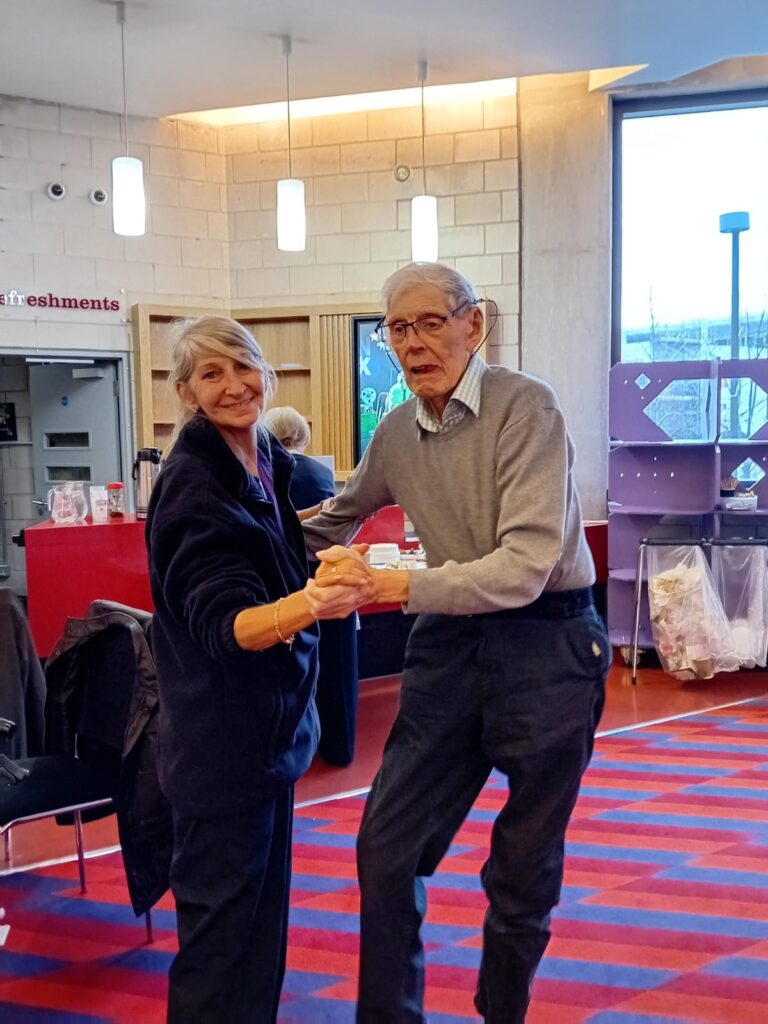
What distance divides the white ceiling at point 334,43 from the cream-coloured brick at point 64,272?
1.07 metres

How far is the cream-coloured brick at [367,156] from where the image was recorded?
22.8 ft

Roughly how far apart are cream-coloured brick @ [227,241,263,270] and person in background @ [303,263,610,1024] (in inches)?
218

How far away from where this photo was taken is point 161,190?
696 cm

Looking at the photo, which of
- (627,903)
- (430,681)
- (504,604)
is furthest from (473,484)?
(627,903)

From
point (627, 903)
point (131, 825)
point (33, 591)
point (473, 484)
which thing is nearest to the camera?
point (473, 484)

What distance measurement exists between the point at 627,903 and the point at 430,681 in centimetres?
145

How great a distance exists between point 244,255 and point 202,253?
314 mm

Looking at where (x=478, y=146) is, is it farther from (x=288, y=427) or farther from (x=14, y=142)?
(x=288, y=427)

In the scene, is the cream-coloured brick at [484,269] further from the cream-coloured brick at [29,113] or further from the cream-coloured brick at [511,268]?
the cream-coloured brick at [29,113]

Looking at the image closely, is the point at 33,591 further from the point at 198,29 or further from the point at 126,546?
the point at 198,29

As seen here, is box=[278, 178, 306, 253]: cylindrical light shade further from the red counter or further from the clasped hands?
the clasped hands

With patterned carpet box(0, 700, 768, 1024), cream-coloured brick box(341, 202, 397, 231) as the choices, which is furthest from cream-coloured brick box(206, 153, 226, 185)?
patterned carpet box(0, 700, 768, 1024)

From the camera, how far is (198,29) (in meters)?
5.21

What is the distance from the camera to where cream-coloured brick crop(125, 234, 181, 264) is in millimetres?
6855
